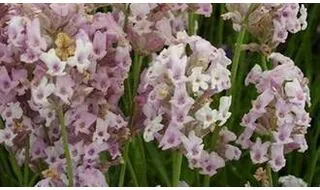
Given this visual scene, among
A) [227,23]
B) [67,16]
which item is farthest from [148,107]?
[227,23]

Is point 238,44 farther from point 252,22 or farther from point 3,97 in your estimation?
point 3,97

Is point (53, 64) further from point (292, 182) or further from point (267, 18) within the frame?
point (292, 182)

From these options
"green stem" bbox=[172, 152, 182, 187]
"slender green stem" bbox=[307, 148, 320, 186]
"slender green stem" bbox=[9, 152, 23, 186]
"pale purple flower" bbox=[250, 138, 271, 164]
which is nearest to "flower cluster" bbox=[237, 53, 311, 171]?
"pale purple flower" bbox=[250, 138, 271, 164]

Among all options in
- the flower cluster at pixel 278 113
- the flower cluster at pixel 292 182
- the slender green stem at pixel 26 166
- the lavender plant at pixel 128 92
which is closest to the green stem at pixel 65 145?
the lavender plant at pixel 128 92

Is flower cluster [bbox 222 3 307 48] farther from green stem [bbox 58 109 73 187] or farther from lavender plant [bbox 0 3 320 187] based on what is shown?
green stem [bbox 58 109 73 187]

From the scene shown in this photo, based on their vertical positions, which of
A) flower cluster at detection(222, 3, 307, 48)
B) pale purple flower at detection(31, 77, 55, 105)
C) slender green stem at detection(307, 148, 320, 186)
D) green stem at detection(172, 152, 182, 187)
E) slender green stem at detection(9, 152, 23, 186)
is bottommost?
slender green stem at detection(307, 148, 320, 186)

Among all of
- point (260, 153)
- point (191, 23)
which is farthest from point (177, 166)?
point (191, 23)
